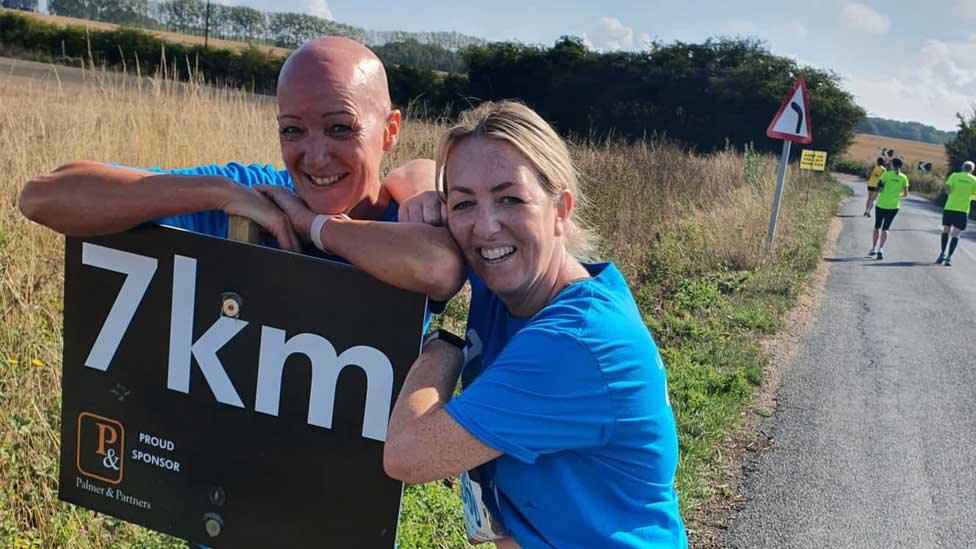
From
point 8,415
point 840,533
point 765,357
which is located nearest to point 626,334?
point 8,415

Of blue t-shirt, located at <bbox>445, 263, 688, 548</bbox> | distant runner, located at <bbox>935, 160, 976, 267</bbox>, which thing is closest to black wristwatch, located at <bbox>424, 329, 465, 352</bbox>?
blue t-shirt, located at <bbox>445, 263, 688, 548</bbox>

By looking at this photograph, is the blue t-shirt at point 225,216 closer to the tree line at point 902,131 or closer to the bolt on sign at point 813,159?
the bolt on sign at point 813,159

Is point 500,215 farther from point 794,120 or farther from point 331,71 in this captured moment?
point 794,120

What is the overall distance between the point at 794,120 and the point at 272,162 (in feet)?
24.0

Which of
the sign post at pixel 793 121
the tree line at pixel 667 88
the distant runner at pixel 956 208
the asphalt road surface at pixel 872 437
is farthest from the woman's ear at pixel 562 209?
the tree line at pixel 667 88

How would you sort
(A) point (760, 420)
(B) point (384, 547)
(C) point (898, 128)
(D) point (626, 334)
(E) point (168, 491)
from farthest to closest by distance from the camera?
(C) point (898, 128) → (A) point (760, 420) → (E) point (168, 491) → (B) point (384, 547) → (D) point (626, 334)

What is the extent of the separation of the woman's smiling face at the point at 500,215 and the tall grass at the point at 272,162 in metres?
1.67

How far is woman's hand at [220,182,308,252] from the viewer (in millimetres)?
1661

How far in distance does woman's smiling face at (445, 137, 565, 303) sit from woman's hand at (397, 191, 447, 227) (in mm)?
41

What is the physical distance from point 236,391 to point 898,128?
161 metres

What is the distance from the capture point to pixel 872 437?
535 centimetres

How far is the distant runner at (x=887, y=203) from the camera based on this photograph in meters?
14.4

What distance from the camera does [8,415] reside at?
3.18 meters

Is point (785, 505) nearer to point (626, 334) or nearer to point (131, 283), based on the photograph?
point (626, 334)
